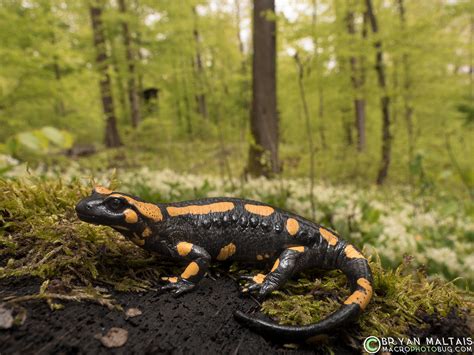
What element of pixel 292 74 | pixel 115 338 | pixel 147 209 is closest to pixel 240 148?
pixel 292 74

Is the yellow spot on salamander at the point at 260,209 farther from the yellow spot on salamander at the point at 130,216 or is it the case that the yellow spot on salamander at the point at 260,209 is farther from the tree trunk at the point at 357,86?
the tree trunk at the point at 357,86

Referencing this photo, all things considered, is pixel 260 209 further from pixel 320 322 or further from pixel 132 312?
pixel 132 312

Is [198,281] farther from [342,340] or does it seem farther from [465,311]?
[465,311]

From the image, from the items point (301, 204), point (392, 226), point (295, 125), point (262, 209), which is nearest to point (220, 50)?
point (301, 204)

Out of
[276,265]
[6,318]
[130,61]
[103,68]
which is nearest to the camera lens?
[6,318]

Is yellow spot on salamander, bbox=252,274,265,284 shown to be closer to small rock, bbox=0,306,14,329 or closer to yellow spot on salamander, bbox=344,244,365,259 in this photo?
yellow spot on salamander, bbox=344,244,365,259
